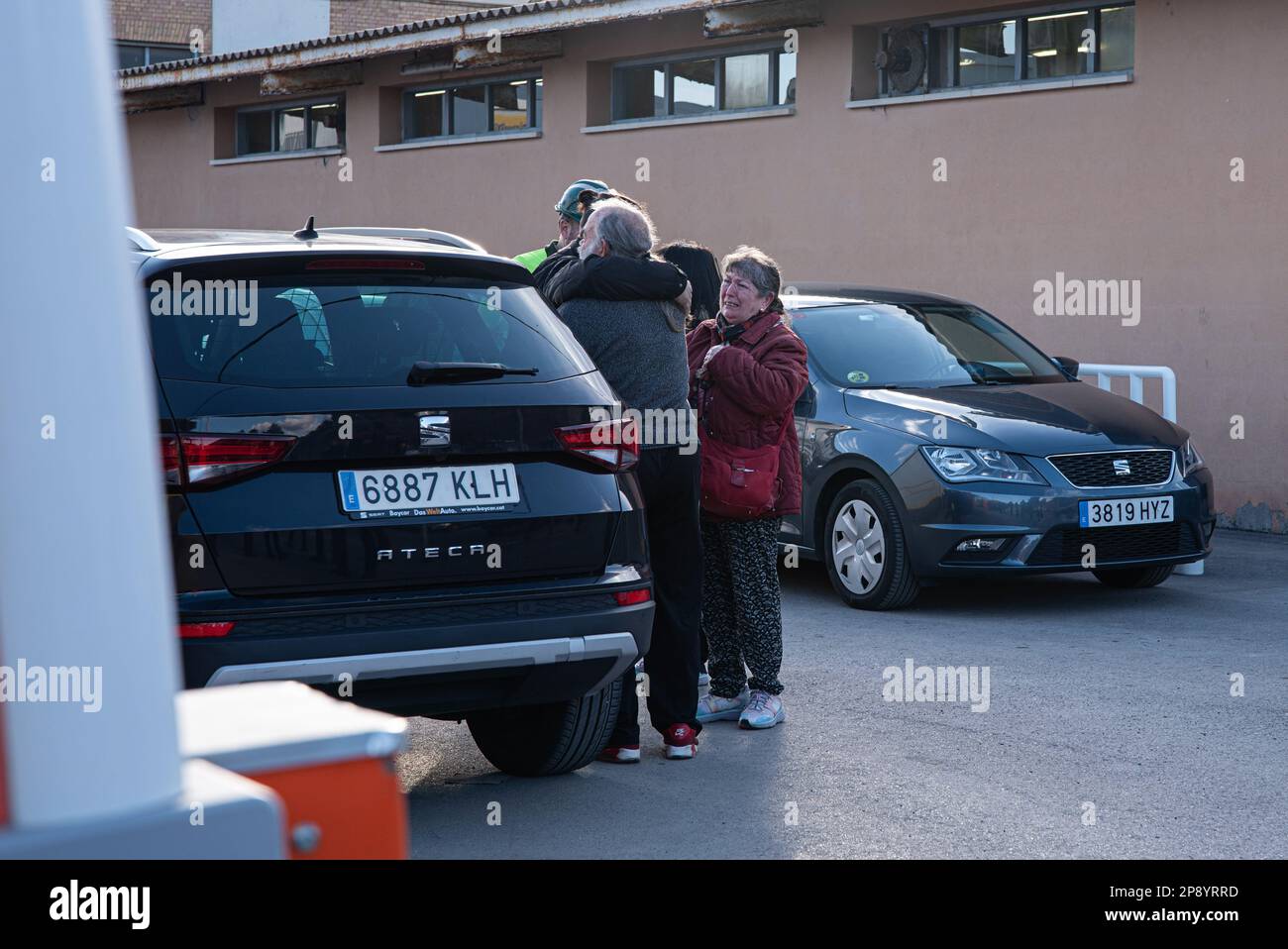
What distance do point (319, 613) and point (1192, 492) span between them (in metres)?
5.74

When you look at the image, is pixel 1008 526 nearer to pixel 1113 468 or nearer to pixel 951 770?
pixel 1113 468

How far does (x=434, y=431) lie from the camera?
4363mm

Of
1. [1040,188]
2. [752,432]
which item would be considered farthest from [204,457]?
[1040,188]

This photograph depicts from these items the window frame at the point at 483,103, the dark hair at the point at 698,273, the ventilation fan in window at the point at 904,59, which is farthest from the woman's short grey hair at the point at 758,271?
the window frame at the point at 483,103

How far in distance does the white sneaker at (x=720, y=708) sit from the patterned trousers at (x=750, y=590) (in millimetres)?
144

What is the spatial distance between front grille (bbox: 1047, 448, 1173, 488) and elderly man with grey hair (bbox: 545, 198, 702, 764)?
3312 millimetres

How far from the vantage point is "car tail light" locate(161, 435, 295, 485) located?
4.10 metres

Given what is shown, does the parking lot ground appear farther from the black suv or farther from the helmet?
the helmet

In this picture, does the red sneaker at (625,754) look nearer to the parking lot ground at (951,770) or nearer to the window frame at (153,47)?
the parking lot ground at (951,770)

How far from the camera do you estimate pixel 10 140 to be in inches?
44.4

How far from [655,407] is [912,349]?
4216mm

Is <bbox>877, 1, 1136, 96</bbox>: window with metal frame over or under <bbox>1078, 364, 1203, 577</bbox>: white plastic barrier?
over

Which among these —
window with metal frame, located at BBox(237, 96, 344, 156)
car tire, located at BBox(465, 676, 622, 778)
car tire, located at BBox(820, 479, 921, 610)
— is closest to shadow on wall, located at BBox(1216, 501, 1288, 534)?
car tire, located at BBox(820, 479, 921, 610)
